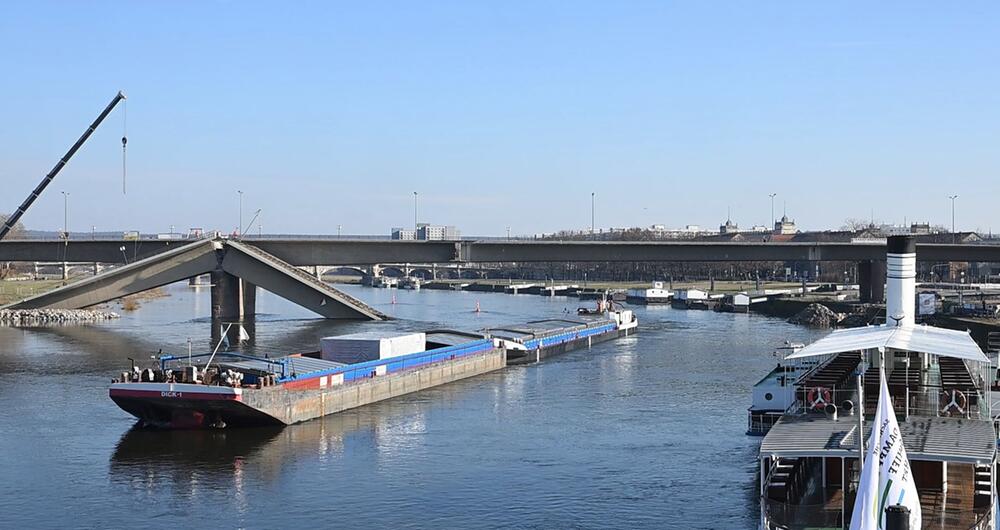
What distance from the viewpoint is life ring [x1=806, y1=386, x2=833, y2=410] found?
27.0 metres

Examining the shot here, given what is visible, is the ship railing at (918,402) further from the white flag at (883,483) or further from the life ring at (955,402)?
the white flag at (883,483)

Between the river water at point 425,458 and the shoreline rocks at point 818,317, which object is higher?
the shoreline rocks at point 818,317

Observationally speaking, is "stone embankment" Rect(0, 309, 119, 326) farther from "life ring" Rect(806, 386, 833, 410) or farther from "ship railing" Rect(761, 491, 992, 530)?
"ship railing" Rect(761, 491, 992, 530)

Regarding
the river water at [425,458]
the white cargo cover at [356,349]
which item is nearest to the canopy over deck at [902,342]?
the river water at [425,458]

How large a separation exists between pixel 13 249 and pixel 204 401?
65.6 metres

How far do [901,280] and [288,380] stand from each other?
23.1 m

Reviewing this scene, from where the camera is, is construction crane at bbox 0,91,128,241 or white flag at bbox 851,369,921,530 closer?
white flag at bbox 851,369,921,530

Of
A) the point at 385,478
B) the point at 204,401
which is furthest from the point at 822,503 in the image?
the point at 204,401

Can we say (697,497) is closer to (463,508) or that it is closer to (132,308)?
(463,508)

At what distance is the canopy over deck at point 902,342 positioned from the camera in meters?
26.9

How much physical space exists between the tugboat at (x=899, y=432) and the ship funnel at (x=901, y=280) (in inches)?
23.8

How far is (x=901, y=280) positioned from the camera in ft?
108

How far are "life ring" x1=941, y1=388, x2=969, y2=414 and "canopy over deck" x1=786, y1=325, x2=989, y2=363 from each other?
2.89 feet

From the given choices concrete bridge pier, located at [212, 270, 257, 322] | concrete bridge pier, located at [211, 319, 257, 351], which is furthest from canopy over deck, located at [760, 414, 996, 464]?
concrete bridge pier, located at [212, 270, 257, 322]
